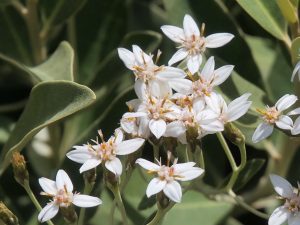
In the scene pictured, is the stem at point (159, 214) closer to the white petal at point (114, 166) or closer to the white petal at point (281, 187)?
the white petal at point (114, 166)

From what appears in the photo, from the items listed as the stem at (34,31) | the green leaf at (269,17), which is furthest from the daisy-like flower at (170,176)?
the stem at (34,31)

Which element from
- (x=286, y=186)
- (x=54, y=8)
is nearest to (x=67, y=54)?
(x=54, y=8)

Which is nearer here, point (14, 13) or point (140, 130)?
point (140, 130)

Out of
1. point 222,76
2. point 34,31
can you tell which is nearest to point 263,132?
point 222,76

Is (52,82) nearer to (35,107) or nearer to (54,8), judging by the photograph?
(35,107)

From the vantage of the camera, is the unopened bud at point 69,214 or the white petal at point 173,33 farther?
the white petal at point 173,33

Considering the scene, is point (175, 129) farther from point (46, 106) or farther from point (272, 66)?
point (272, 66)
